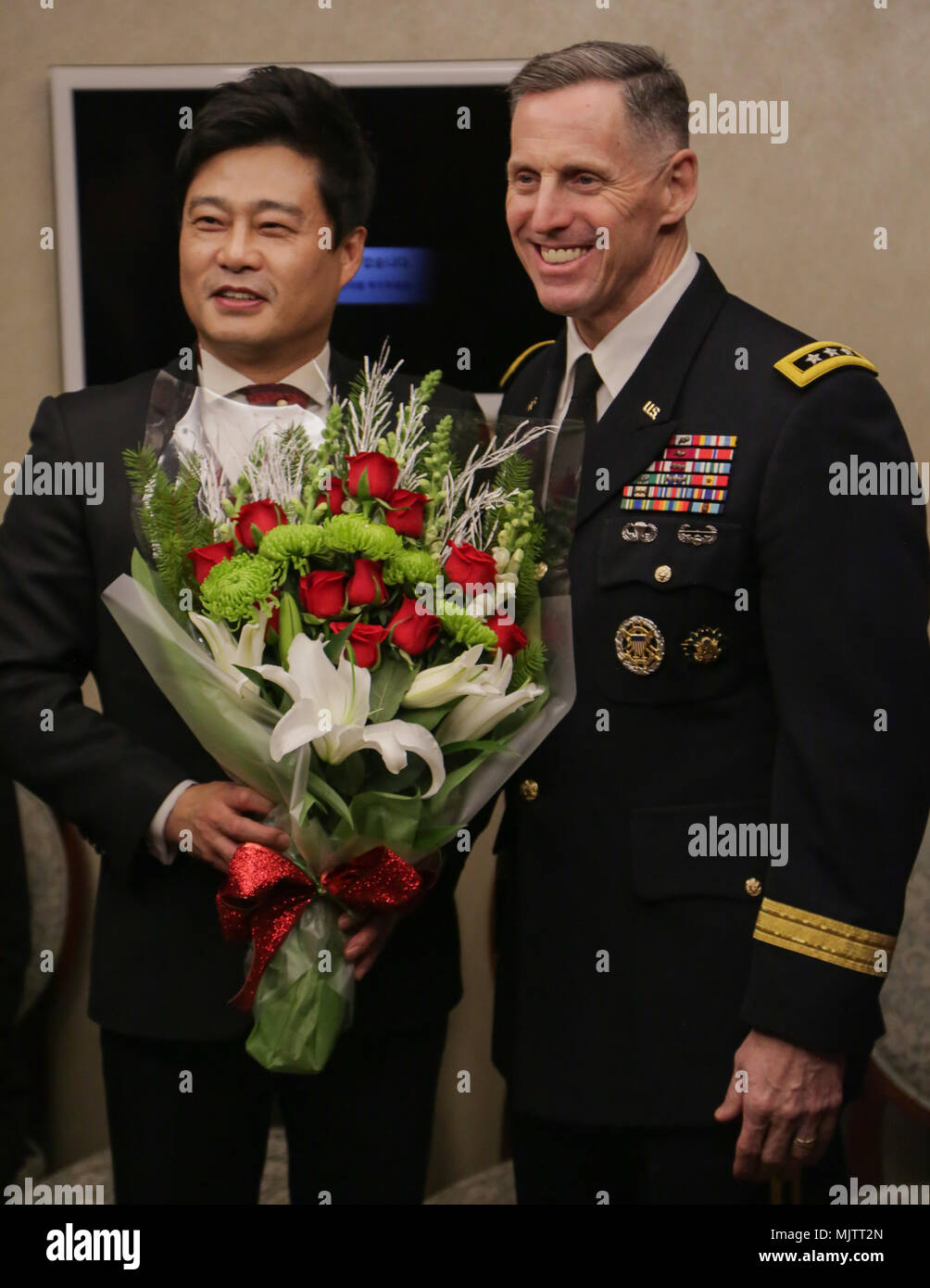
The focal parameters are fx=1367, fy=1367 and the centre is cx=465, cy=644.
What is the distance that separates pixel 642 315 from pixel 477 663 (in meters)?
0.43

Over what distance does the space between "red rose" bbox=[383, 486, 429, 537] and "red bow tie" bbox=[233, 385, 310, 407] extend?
0.31 m

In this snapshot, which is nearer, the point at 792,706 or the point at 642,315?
the point at 792,706

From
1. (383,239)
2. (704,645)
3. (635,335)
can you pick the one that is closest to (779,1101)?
(704,645)

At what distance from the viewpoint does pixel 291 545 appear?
3.65ft

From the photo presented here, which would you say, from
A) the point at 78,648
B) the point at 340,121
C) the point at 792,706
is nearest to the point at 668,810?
the point at 792,706

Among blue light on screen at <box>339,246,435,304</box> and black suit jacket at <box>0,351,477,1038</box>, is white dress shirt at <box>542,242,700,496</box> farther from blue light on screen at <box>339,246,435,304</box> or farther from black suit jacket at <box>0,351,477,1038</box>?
blue light on screen at <box>339,246,435,304</box>

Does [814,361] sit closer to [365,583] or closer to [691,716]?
[691,716]

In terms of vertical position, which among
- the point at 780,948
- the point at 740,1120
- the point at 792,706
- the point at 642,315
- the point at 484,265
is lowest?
the point at 740,1120

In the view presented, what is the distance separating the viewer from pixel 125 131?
188 cm

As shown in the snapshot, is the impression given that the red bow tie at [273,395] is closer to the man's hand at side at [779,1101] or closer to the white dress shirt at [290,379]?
the white dress shirt at [290,379]

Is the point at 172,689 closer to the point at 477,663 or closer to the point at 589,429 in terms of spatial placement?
the point at 477,663

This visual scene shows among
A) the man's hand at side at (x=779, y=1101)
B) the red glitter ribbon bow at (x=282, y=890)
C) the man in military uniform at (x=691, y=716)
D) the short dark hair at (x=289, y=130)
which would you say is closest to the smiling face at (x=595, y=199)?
the man in military uniform at (x=691, y=716)

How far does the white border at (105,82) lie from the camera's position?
6.01 feet

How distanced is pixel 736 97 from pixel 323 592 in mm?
1099
